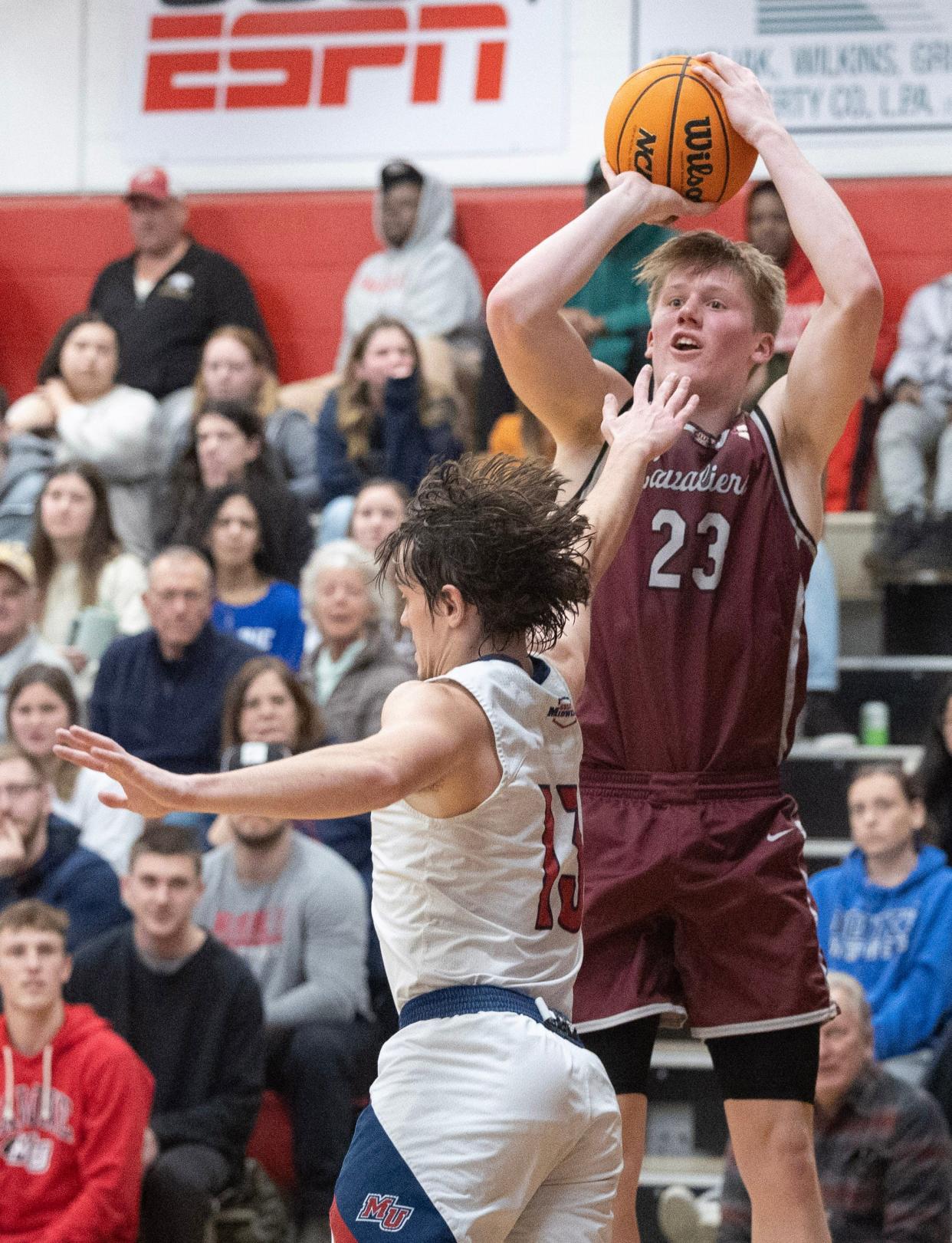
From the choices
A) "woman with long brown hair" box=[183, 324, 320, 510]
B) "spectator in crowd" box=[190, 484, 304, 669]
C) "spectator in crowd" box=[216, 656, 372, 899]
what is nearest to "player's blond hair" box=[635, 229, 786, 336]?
"spectator in crowd" box=[216, 656, 372, 899]

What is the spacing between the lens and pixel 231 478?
788 cm

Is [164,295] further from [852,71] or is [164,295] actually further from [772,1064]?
[772,1064]

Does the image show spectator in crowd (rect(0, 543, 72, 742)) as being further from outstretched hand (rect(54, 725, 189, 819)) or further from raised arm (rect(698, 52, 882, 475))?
outstretched hand (rect(54, 725, 189, 819))

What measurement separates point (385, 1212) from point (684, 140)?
196cm

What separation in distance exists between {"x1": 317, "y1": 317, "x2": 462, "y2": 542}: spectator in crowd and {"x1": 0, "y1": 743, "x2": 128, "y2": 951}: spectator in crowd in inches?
84.3

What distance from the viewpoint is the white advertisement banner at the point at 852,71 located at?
944 cm

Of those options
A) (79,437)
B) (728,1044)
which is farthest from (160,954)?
(79,437)

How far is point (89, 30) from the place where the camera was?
10.7 m

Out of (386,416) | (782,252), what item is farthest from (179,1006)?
(782,252)

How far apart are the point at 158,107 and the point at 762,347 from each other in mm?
7821

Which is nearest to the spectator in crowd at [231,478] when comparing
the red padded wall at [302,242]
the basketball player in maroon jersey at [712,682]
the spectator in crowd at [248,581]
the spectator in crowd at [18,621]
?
the spectator in crowd at [248,581]

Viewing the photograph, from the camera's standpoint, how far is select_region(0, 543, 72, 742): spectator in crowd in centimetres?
718

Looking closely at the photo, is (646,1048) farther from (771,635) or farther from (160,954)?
(160,954)

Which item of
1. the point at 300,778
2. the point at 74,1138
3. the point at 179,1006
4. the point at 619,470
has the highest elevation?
the point at 619,470
